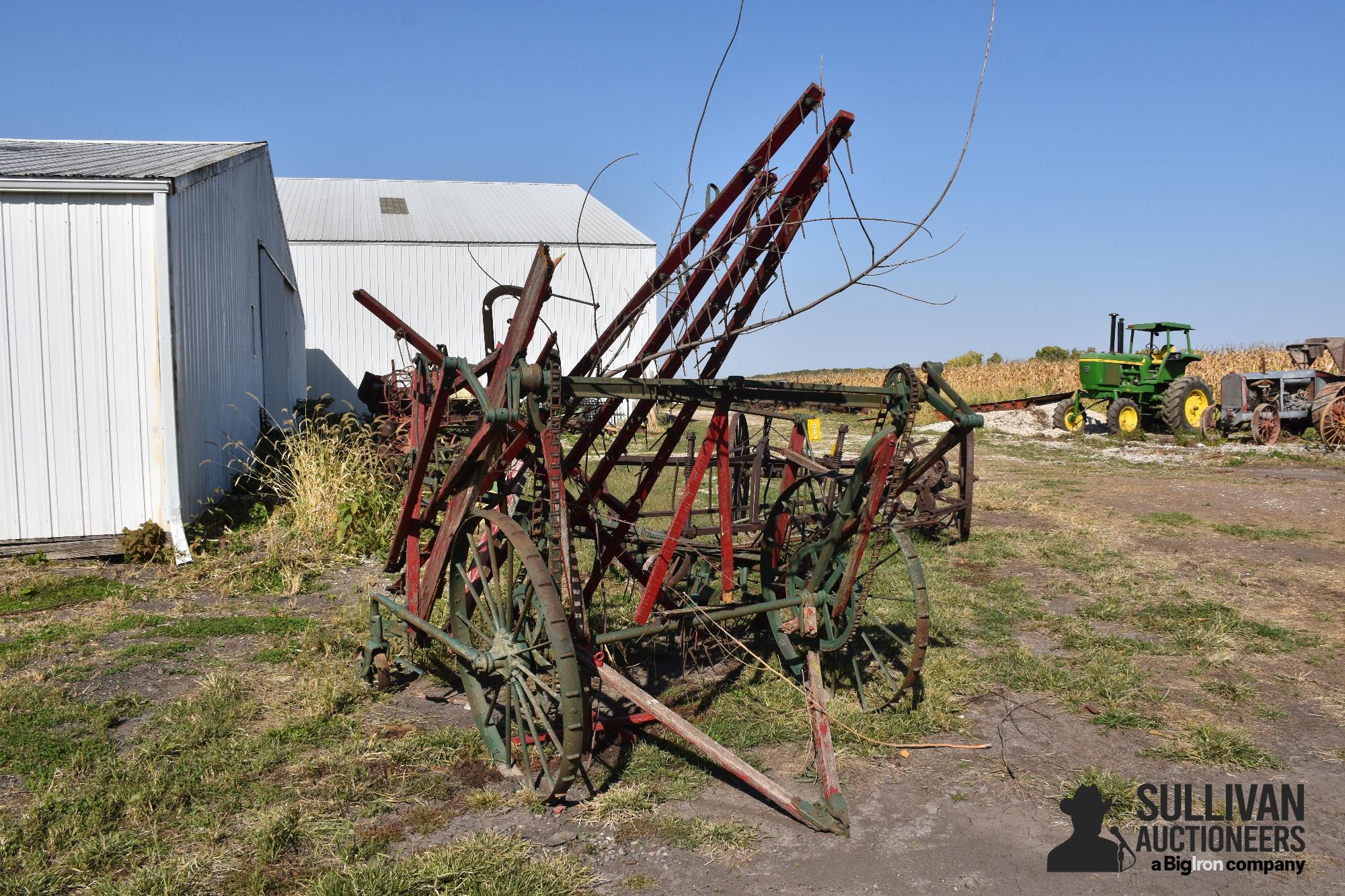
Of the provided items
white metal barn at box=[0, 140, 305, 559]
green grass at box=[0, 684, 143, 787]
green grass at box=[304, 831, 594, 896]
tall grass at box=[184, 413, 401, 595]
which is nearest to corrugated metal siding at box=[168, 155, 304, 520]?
white metal barn at box=[0, 140, 305, 559]

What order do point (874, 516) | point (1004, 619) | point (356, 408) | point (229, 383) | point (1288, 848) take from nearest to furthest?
point (1288, 848), point (874, 516), point (1004, 619), point (229, 383), point (356, 408)

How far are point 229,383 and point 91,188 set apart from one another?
3685 millimetres

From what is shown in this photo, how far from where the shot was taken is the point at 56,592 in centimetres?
688

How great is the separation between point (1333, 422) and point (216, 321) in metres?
20.6

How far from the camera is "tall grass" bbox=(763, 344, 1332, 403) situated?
26312mm

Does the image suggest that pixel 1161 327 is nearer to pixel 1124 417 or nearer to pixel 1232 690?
pixel 1124 417

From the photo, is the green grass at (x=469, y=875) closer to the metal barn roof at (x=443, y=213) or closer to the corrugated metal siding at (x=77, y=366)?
the corrugated metal siding at (x=77, y=366)

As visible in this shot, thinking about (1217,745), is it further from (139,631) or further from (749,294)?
(139,631)

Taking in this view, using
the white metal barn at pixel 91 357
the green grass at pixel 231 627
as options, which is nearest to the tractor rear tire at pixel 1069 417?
the white metal barn at pixel 91 357

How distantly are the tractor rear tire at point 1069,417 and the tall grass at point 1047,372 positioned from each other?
4.11 metres

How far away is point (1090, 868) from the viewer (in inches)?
131

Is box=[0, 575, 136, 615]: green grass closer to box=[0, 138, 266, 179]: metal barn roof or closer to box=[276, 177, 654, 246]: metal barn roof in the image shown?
box=[0, 138, 266, 179]: metal barn roof

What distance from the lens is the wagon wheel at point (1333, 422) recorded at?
17.6 meters

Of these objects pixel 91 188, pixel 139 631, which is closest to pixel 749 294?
pixel 139 631
